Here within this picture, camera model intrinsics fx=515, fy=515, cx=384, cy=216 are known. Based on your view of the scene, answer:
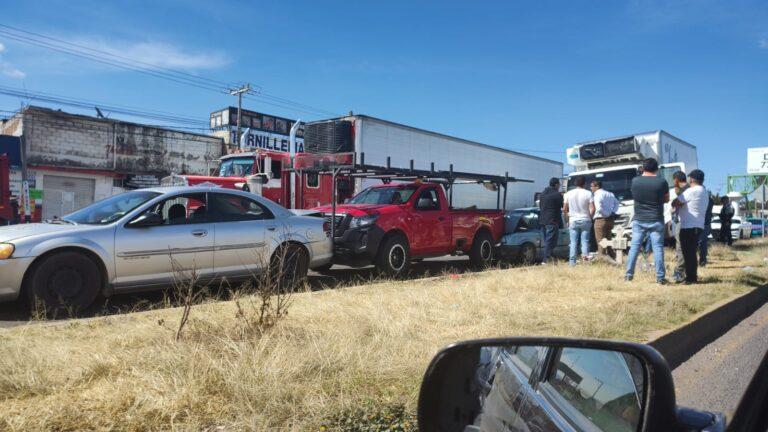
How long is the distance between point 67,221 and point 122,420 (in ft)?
14.3

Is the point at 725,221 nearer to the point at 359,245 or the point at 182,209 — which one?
the point at 359,245

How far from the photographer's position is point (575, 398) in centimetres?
139

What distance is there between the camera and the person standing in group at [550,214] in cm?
985

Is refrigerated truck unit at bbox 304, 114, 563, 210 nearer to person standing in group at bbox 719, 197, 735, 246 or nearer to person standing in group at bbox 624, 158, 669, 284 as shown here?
person standing in group at bbox 624, 158, 669, 284

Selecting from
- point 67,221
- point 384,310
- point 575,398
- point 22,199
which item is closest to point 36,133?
point 22,199

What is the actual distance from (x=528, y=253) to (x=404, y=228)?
3.79 meters

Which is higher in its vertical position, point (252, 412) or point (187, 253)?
point (187, 253)

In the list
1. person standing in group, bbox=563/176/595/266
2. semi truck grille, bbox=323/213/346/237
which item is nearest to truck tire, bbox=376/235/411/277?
semi truck grille, bbox=323/213/346/237

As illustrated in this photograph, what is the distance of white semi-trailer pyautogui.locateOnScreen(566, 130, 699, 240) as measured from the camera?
13.3m

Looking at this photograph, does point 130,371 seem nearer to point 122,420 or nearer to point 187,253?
point 122,420

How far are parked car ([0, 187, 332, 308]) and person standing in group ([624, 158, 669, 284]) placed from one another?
454 cm

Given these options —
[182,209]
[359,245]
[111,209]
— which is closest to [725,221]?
[359,245]

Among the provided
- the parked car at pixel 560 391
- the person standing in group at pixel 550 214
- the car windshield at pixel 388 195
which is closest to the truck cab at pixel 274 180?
the car windshield at pixel 388 195

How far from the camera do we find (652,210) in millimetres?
7281
